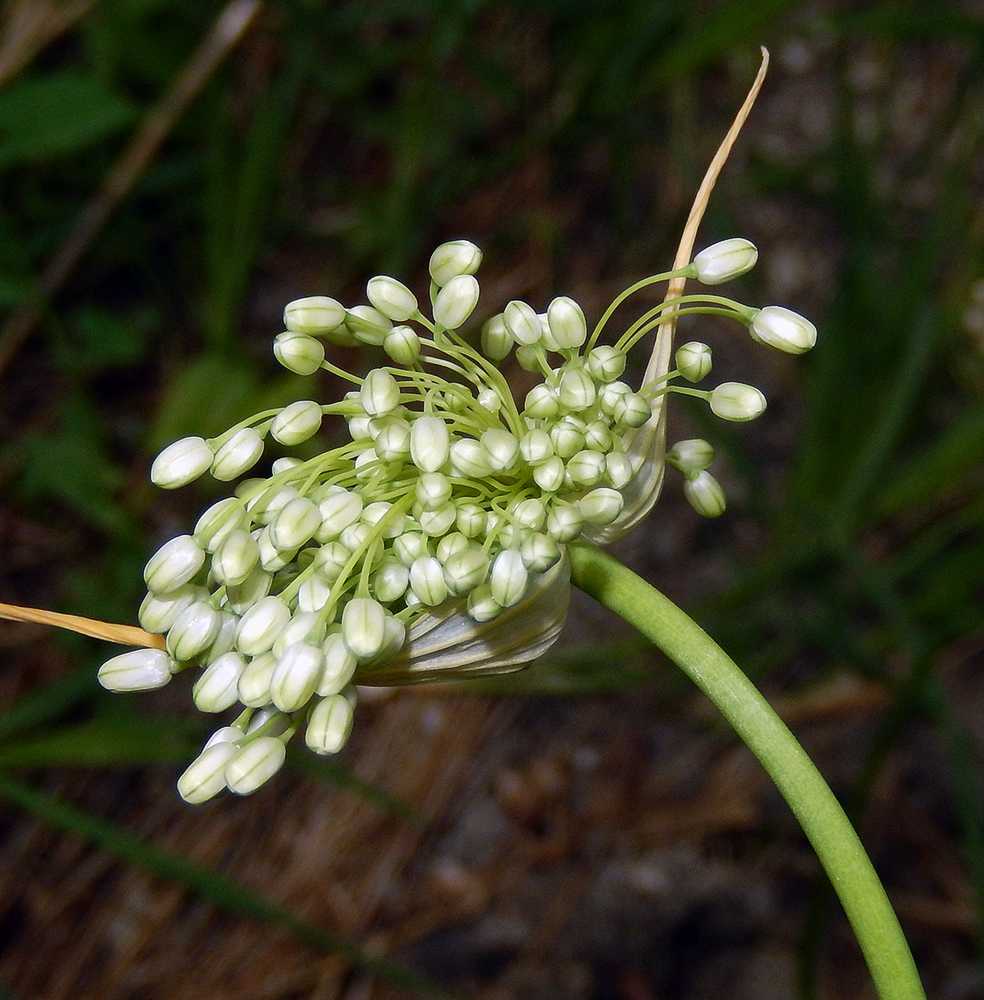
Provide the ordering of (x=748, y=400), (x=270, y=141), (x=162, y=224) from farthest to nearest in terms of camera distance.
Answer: (x=162, y=224)
(x=270, y=141)
(x=748, y=400)

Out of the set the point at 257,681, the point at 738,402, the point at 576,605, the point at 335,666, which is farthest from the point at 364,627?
the point at 576,605

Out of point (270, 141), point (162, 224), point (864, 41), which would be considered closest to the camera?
point (270, 141)

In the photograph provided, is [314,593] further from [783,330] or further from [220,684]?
[783,330]

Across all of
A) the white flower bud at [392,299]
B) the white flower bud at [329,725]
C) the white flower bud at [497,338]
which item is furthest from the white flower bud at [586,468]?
the white flower bud at [329,725]

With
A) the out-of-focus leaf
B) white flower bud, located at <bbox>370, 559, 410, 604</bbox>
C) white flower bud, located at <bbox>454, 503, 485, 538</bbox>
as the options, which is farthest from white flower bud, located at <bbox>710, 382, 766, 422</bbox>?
the out-of-focus leaf

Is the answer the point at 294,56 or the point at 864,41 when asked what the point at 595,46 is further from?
the point at 864,41

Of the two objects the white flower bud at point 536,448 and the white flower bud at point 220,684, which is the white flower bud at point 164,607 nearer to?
the white flower bud at point 220,684

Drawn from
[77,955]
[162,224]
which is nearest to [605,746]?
[77,955]
